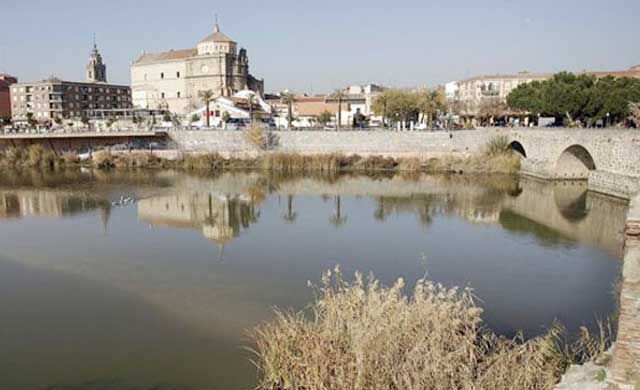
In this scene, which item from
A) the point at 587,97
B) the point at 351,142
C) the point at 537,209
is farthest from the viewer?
the point at 351,142

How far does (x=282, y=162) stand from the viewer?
34156 mm

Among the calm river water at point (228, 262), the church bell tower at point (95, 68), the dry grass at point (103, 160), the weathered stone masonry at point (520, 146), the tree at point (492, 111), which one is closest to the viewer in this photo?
the calm river water at point (228, 262)

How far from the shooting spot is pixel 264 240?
16.1 metres

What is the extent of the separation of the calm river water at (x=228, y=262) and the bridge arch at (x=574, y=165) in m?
1.96

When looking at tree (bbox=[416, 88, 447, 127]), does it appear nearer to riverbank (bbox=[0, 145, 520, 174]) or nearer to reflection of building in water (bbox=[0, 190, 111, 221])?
riverbank (bbox=[0, 145, 520, 174])

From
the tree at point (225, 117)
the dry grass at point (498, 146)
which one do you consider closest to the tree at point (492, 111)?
the dry grass at point (498, 146)

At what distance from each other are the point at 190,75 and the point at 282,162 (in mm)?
38495

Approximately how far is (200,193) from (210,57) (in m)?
43.9

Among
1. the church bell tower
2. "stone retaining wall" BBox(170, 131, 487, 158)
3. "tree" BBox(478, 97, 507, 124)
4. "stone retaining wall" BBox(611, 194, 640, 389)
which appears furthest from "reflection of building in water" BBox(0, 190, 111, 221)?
the church bell tower

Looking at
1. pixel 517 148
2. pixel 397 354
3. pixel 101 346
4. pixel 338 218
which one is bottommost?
pixel 101 346

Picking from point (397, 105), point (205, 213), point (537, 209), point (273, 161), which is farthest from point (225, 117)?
point (537, 209)

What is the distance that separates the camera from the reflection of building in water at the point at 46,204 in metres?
21.0

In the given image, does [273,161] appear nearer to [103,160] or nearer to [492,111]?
[103,160]

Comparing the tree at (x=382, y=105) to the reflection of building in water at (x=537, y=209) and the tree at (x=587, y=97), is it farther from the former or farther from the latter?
the reflection of building in water at (x=537, y=209)
